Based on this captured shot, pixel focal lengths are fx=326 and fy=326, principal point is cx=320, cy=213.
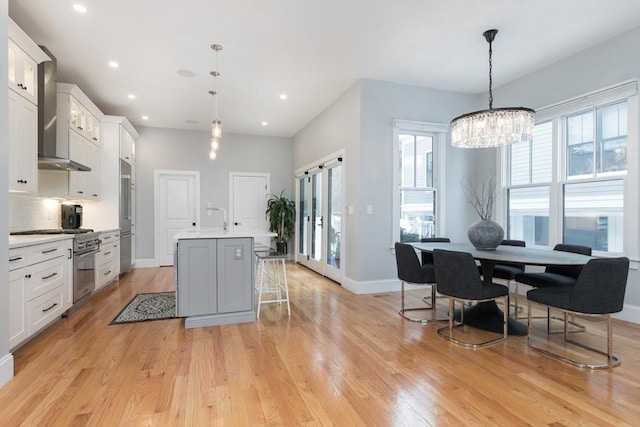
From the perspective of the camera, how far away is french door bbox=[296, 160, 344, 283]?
5.46 metres

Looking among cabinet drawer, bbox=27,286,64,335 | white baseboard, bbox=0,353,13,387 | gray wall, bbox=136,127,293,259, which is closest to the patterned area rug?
cabinet drawer, bbox=27,286,64,335

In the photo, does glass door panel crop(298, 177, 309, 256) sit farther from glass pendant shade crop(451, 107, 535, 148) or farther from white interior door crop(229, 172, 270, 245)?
glass pendant shade crop(451, 107, 535, 148)

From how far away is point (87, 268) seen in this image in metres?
4.05

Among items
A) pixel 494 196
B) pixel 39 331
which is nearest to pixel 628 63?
pixel 494 196

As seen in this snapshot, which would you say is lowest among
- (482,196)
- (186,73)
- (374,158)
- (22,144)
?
(482,196)

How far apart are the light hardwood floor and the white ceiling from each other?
10.0 ft

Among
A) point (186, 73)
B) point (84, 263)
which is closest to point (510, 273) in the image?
point (186, 73)

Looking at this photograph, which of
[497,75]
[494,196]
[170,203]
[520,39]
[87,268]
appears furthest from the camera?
[170,203]

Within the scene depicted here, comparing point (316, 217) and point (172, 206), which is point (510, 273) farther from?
point (172, 206)

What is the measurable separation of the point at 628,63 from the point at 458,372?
3.78m

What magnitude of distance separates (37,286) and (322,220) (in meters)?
4.08

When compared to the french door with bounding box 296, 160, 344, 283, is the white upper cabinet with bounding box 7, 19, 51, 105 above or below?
above

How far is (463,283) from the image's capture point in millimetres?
2855

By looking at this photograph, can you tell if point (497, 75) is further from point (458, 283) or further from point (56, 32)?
point (56, 32)
